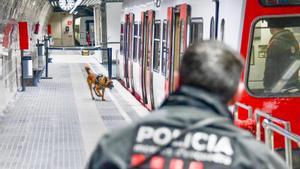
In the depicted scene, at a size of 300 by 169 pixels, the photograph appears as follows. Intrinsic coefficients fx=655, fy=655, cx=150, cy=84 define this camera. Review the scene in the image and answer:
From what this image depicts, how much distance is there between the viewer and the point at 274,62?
6.24 meters

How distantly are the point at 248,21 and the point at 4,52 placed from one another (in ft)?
24.2

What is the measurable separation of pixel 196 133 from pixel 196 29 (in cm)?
596

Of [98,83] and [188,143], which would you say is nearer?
[188,143]

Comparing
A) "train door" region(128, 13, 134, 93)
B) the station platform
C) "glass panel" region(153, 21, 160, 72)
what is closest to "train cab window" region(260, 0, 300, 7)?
the station platform

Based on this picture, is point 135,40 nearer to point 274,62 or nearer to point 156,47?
point 156,47

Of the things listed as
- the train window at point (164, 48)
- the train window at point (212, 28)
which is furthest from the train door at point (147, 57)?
the train window at point (212, 28)

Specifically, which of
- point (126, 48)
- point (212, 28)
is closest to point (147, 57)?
point (126, 48)

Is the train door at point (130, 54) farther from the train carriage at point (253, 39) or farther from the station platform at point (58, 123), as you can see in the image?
the train carriage at point (253, 39)

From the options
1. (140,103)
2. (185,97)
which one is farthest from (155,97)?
(185,97)

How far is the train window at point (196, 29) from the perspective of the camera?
756cm

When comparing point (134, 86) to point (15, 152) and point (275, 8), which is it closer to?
point (15, 152)

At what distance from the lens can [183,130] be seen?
1947mm

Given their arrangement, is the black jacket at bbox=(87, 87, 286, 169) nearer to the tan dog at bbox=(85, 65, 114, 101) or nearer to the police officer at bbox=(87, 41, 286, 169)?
the police officer at bbox=(87, 41, 286, 169)

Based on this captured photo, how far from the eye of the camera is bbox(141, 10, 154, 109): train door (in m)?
12.1
